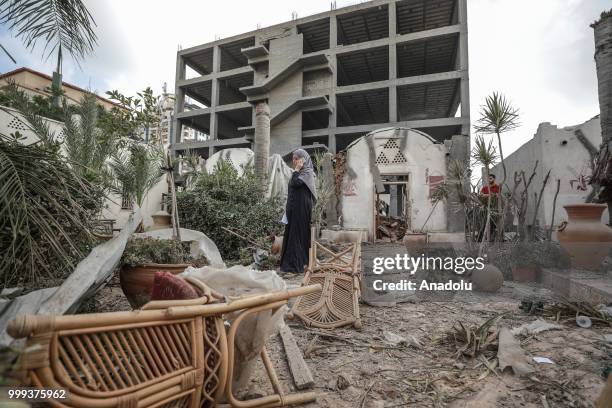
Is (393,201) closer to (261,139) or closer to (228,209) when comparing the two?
(261,139)

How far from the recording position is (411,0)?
19.5 metres

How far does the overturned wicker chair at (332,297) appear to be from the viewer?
3.06 meters

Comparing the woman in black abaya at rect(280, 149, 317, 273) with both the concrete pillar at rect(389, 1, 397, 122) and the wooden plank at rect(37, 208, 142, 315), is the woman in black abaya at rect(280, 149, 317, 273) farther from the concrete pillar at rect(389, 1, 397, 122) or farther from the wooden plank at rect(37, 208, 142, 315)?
the concrete pillar at rect(389, 1, 397, 122)

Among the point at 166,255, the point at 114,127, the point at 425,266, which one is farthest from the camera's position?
the point at 425,266

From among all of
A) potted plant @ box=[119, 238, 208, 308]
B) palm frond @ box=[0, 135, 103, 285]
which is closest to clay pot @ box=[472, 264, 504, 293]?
potted plant @ box=[119, 238, 208, 308]

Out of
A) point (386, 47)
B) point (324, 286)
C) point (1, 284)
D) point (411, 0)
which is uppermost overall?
point (411, 0)

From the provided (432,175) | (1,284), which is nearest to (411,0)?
(432,175)

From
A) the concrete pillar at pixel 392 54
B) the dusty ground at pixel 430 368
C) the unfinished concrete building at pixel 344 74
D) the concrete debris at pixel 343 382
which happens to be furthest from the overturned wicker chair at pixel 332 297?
the concrete pillar at pixel 392 54

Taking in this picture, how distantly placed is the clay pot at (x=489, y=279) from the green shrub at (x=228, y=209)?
4125mm

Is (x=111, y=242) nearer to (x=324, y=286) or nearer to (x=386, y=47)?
(x=324, y=286)

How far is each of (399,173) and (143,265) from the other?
8.47 metres

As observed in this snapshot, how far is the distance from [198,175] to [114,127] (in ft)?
12.5

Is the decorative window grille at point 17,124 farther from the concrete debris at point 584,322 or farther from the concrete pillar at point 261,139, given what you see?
the concrete debris at point 584,322

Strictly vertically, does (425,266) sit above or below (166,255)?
below
